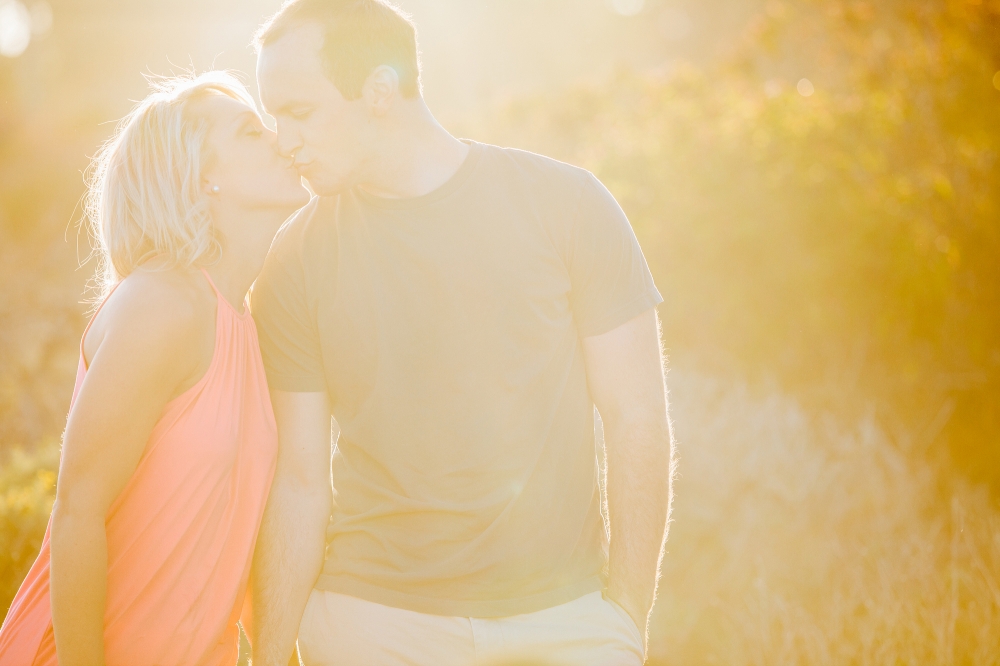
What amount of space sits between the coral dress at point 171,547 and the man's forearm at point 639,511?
3.80ft

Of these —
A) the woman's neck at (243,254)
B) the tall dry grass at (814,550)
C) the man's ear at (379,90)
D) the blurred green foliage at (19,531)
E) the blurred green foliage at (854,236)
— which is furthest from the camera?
the blurred green foliage at (854,236)

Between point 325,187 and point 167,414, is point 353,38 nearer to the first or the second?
point 325,187

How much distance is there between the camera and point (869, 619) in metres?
3.98

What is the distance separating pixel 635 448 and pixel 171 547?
1368 mm

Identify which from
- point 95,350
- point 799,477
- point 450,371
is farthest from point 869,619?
point 95,350

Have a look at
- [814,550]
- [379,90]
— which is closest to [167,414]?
[379,90]

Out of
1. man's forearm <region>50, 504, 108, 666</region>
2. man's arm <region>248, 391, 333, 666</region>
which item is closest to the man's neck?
man's arm <region>248, 391, 333, 666</region>

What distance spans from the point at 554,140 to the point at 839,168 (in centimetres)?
339

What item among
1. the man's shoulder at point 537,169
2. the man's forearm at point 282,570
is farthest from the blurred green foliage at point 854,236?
the man's forearm at point 282,570

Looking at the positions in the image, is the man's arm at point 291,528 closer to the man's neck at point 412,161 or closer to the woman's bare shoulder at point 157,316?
the woman's bare shoulder at point 157,316

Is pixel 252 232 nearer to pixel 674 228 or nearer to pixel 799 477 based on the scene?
pixel 799 477

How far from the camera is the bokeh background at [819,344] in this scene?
13.5ft

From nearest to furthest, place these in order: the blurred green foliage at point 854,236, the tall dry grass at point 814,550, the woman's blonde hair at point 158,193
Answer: the woman's blonde hair at point 158,193 < the tall dry grass at point 814,550 < the blurred green foliage at point 854,236

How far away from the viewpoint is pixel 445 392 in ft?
8.59
